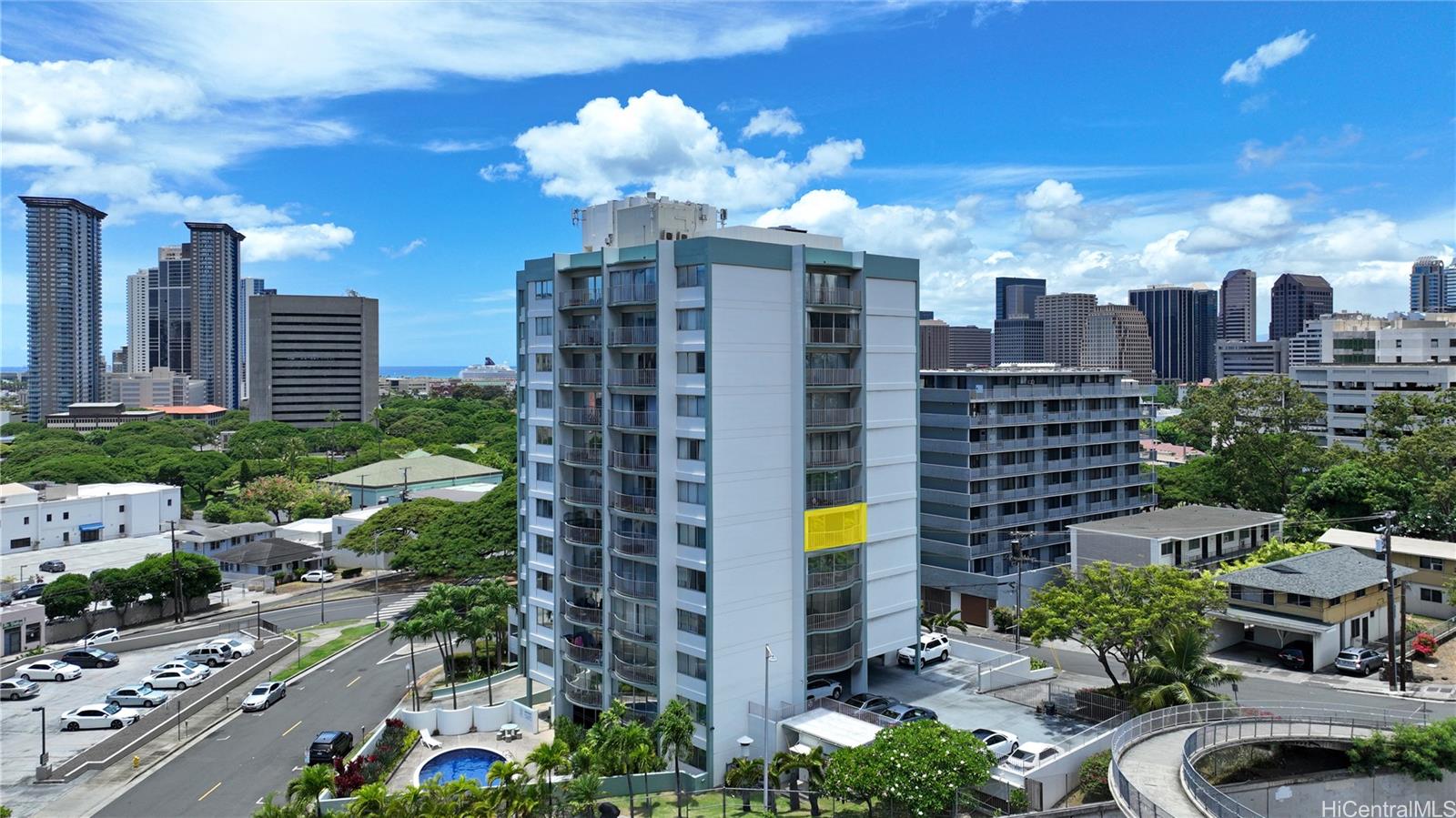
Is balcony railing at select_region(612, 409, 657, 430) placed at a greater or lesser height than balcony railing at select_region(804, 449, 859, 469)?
greater

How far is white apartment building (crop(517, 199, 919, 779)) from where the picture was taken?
45000 mm

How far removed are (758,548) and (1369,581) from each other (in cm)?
3996

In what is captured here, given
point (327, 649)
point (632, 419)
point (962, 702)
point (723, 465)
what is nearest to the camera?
point (723, 465)

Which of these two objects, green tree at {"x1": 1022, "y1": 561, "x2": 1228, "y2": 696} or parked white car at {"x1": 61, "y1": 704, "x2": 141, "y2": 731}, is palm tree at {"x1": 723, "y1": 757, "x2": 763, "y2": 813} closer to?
green tree at {"x1": 1022, "y1": 561, "x2": 1228, "y2": 696}

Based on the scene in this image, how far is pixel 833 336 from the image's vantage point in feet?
158

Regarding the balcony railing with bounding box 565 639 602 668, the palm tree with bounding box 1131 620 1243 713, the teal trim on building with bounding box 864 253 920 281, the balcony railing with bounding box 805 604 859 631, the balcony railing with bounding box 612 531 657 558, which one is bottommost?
the balcony railing with bounding box 565 639 602 668

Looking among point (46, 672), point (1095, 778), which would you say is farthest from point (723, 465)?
point (46, 672)

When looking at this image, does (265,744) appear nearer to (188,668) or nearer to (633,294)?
(188,668)

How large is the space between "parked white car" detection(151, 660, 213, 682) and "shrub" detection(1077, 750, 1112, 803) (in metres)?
57.0

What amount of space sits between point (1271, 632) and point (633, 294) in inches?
1782

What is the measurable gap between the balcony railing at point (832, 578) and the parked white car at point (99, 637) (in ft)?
196

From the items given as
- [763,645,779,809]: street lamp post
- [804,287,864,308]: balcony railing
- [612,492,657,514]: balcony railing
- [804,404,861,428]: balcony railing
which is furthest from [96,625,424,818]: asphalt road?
[804,287,864,308]: balcony railing

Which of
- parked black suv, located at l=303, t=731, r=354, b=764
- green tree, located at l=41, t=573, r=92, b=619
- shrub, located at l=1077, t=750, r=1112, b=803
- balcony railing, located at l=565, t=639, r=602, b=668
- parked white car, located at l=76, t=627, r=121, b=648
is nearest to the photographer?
shrub, located at l=1077, t=750, r=1112, b=803

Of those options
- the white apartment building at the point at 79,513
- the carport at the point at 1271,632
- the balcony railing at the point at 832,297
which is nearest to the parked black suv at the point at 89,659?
the white apartment building at the point at 79,513
